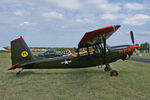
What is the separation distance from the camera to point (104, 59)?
7777 millimetres

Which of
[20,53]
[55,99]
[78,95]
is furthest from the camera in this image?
[20,53]

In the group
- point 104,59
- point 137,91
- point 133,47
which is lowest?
point 137,91

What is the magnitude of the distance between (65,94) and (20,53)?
182 inches

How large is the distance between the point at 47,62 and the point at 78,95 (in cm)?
417

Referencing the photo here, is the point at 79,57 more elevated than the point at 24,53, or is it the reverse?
the point at 24,53

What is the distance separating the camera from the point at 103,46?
7691mm

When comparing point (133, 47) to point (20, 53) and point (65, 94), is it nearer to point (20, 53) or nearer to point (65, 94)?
point (65, 94)

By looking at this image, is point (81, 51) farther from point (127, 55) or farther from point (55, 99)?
point (55, 99)

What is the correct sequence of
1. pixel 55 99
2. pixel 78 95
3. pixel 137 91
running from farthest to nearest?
pixel 137 91
pixel 78 95
pixel 55 99

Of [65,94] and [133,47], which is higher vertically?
[133,47]

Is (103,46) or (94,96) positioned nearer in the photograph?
(94,96)

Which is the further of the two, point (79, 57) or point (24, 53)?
point (79, 57)

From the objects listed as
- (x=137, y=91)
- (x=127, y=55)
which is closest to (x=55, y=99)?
(x=137, y=91)

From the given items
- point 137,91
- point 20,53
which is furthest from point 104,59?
point 20,53
